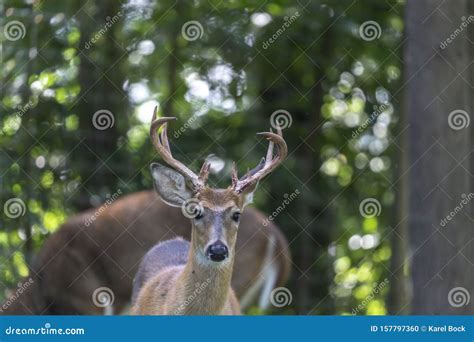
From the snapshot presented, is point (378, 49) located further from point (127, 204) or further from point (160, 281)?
point (160, 281)

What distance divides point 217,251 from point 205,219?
0.78ft

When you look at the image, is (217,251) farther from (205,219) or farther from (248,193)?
(248,193)

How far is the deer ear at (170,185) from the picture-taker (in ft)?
22.2

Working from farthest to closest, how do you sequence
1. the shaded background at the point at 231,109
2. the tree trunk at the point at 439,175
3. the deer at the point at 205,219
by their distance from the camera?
1. the shaded background at the point at 231,109
2. the deer at the point at 205,219
3. the tree trunk at the point at 439,175

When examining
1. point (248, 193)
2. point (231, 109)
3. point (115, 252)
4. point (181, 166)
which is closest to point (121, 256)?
point (115, 252)

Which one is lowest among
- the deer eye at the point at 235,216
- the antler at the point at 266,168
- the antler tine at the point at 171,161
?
the antler tine at the point at 171,161

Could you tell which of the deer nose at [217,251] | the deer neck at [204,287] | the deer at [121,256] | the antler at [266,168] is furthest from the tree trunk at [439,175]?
the deer at [121,256]

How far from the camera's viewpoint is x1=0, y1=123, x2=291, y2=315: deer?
9383 mm

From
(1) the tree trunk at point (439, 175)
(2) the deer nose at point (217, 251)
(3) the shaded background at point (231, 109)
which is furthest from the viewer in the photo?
(3) the shaded background at point (231, 109)

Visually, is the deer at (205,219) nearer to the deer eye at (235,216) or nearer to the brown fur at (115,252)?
the deer eye at (235,216)

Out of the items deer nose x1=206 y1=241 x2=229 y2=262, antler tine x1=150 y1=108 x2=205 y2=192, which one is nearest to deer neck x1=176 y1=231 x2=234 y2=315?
deer nose x1=206 y1=241 x2=229 y2=262

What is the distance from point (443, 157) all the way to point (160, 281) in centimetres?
252

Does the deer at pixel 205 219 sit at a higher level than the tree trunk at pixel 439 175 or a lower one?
lower

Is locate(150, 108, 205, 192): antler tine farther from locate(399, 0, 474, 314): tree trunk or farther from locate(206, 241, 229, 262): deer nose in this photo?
locate(399, 0, 474, 314): tree trunk
